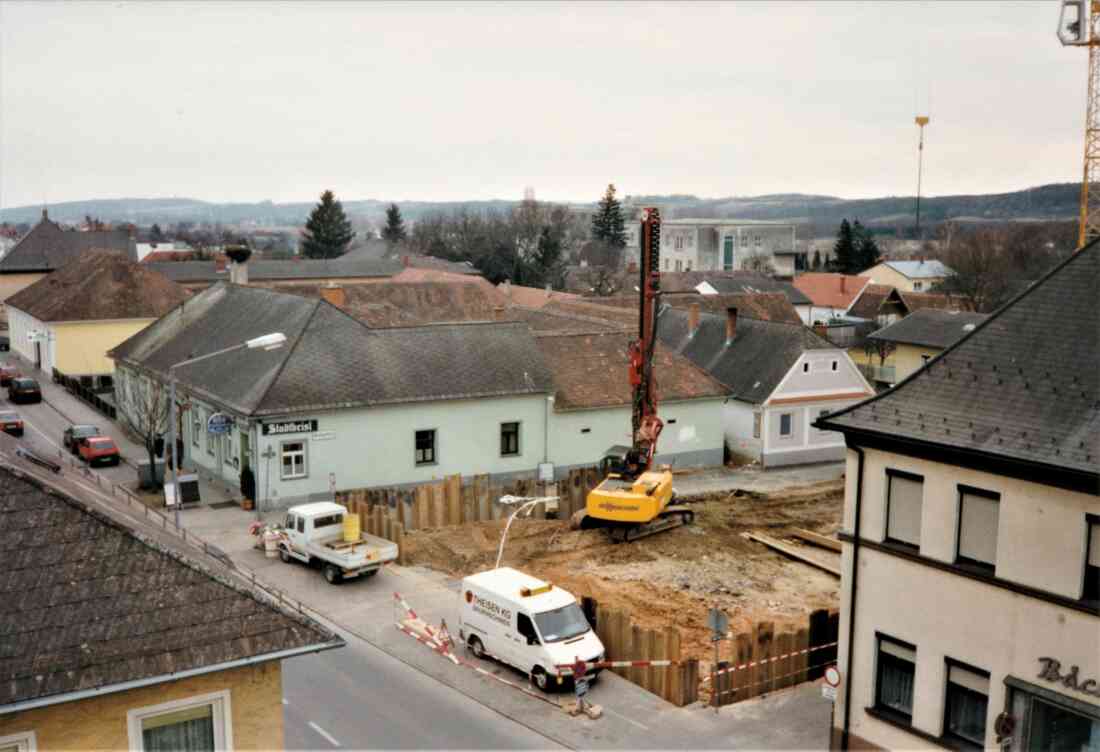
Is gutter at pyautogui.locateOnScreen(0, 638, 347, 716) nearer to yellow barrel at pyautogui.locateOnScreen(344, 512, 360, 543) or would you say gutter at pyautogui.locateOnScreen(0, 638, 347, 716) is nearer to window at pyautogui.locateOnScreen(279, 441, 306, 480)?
yellow barrel at pyautogui.locateOnScreen(344, 512, 360, 543)

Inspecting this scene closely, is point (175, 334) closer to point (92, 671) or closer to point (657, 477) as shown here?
point (657, 477)

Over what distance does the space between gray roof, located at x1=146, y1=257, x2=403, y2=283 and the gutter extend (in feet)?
265

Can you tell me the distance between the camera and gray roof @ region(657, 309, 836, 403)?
45.5 meters

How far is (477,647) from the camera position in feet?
78.4

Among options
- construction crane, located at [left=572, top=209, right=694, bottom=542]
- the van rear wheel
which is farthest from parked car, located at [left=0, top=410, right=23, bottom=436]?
the van rear wheel

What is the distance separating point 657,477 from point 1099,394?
18409 millimetres

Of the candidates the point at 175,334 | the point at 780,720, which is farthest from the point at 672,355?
the point at 780,720

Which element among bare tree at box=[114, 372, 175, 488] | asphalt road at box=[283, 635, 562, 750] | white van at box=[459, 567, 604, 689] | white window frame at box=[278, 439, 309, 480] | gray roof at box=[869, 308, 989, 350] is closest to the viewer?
asphalt road at box=[283, 635, 562, 750]

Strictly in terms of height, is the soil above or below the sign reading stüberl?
below

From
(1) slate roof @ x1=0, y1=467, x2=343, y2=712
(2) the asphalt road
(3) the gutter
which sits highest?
(1) slate roof @ x1=0, y1=467, x2=343, y2=712

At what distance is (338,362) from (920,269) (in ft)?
284

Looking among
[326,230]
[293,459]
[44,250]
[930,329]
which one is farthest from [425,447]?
[326,230]

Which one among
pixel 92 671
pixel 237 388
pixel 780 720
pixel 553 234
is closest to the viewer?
pixel 92 671

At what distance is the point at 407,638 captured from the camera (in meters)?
25.2
